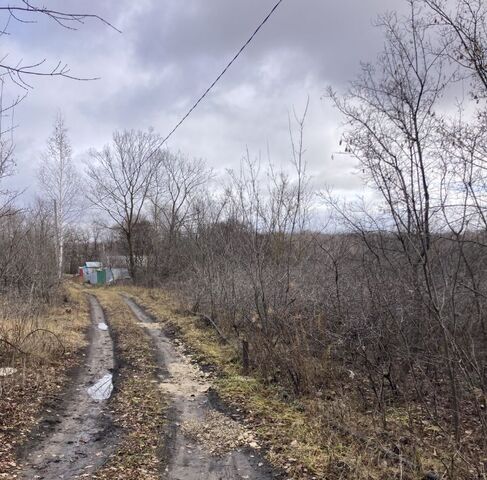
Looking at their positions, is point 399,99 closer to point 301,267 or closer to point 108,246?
point 301,267

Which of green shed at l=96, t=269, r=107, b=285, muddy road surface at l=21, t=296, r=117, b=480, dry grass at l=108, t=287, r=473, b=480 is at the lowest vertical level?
muddy road surface at l=21, t=296, r=117, b=480

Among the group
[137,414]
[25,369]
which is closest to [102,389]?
[25,369]

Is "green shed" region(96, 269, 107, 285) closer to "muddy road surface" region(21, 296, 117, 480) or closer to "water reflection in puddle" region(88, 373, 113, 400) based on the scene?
"muddy road surface" region(21, 296, 117, 480)

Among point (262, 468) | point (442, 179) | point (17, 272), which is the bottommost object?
point (262, 468)

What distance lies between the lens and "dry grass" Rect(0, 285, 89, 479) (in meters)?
6.14

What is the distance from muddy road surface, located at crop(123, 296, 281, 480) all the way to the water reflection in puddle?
2.99 ft

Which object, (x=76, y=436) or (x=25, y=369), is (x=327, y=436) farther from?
(x=25, y=369)

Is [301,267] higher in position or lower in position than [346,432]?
higher

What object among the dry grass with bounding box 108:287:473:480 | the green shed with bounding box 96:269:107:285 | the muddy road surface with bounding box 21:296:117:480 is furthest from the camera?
the green shed with bounding box 96:269:107:285

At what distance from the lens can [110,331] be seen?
15.3m

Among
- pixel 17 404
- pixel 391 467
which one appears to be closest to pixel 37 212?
pixel 17 404

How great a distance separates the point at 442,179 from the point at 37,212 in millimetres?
18493

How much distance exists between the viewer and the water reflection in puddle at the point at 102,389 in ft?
26.7

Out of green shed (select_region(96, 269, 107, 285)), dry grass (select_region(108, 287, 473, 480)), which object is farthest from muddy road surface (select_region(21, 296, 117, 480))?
green shed (select_region(96, 269, 107, 285))
